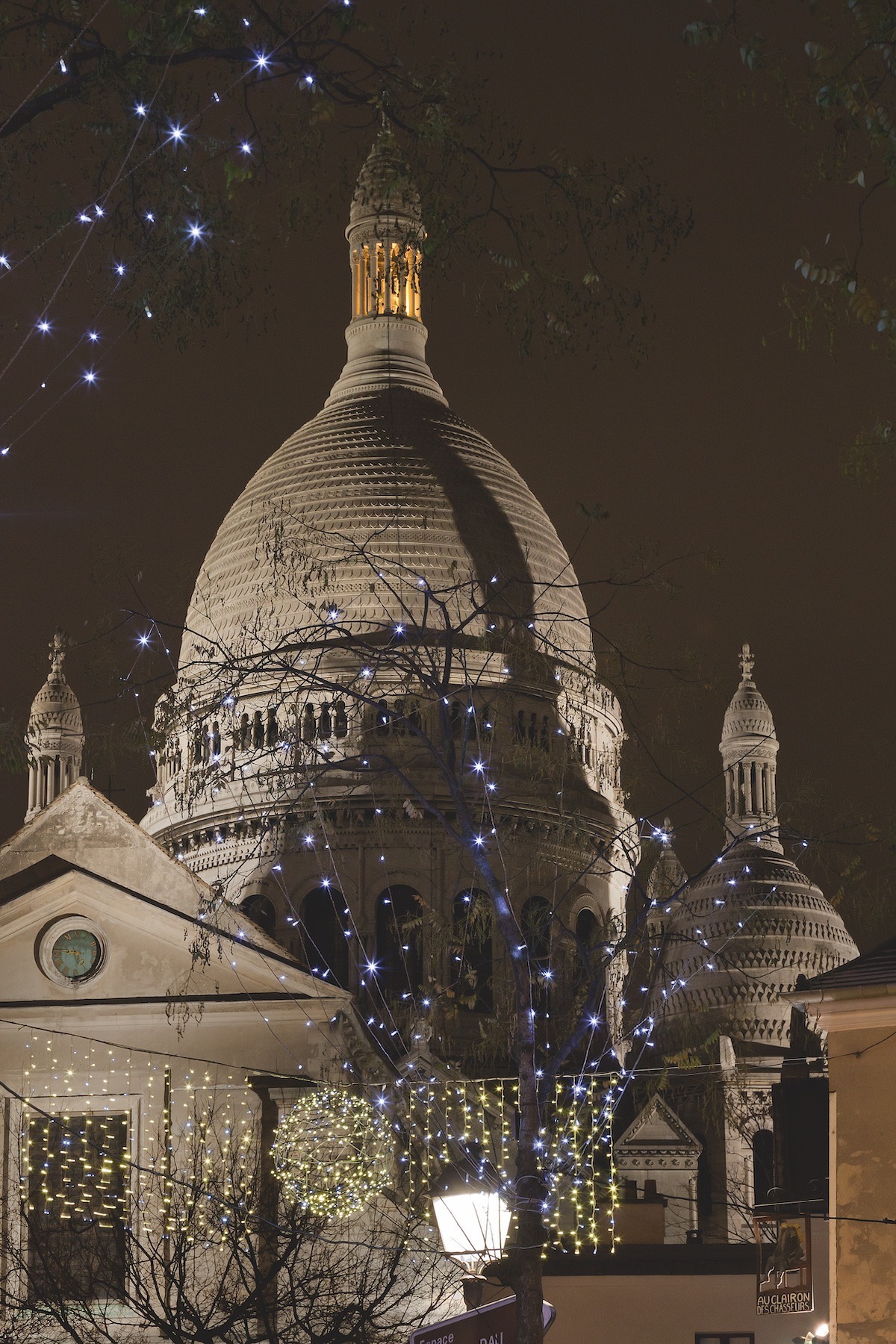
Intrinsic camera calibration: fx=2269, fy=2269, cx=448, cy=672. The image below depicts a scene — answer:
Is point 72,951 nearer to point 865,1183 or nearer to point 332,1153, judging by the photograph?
point 332,1153

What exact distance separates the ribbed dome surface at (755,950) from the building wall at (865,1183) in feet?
115

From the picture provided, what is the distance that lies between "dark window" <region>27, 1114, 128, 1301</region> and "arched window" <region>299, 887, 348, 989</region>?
24.3m

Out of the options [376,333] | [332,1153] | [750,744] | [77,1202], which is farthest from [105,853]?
[376,333]

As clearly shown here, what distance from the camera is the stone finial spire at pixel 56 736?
5988 cm

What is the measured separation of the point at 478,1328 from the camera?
11703mm

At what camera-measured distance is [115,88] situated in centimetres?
1223

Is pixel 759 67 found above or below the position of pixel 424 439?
below

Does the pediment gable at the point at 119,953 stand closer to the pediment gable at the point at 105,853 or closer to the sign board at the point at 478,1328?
the pediment gable at the point at 105,853

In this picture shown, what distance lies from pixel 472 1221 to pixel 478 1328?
3306 millimetres

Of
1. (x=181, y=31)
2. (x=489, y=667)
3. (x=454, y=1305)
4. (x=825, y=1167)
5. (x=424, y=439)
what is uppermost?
(x=424, y=439)

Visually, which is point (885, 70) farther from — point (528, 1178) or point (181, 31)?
point (528, 1178)

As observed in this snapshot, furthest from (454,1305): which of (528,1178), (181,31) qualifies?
(181,31)

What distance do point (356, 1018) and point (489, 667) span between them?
768 inches

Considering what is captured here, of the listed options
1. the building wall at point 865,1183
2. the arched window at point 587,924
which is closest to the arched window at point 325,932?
the arched window at point 587,924
